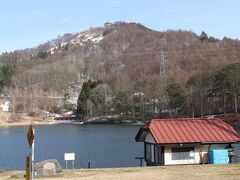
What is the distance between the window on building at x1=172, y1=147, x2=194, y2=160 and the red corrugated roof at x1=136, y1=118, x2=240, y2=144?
26.1 inches

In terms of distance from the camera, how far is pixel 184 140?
31.0 m

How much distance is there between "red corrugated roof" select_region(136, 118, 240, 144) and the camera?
3112cm

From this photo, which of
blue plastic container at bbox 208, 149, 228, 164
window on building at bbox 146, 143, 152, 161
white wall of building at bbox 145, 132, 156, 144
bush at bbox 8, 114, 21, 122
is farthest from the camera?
bush at bbox 8, 114, 21, 122

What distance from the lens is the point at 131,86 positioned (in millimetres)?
186500

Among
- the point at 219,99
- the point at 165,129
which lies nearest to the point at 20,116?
the point at 219,99

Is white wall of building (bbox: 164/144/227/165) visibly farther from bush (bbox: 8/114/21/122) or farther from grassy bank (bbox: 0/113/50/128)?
bush (bbox: 8/114/21/122)

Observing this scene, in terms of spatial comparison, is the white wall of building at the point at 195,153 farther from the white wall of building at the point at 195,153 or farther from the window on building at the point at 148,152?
the window on building at the point at 148,152

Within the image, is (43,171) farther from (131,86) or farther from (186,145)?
(131,86)

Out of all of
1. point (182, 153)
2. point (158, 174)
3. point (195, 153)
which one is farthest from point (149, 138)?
point (158, 174)

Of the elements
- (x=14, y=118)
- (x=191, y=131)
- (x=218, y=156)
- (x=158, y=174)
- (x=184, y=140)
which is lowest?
(x=158, y=174)

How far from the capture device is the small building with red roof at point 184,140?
30938 millimetres

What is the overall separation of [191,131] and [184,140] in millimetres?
1310

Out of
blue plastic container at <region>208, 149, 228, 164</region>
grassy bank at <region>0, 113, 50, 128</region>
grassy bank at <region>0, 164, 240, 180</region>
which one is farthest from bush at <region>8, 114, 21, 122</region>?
grassy bank at <region>0, 164, 240, 180</region>

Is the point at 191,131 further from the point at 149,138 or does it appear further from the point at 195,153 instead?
the point at 149,138
